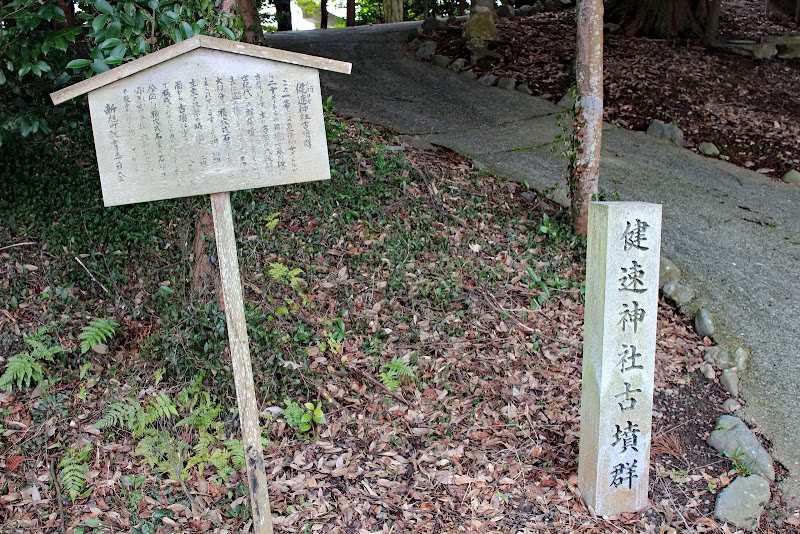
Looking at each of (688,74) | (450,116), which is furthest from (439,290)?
(688,74)

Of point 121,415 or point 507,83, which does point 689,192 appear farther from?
point 121,415

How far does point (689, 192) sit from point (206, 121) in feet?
19.9

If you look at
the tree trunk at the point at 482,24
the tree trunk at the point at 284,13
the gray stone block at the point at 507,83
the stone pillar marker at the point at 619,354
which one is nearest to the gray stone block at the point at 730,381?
the stone pillar marker at the point at 619,354

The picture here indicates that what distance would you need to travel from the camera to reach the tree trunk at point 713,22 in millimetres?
11719

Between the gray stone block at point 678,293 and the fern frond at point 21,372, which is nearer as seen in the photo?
the fern frond at point 21,372

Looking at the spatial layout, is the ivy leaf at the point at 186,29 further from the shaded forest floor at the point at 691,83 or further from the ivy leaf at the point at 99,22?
the shaded forest floor at the point at 691,83

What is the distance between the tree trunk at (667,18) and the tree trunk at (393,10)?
7.32 meters

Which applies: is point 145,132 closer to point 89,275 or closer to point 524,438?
point 89,275

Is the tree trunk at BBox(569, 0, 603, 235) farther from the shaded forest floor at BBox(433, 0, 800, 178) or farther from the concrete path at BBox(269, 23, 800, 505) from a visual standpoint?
the shaded forest floor at BBox(433, 0, 800, 178)

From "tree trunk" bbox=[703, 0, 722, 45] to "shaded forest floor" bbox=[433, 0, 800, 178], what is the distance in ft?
0.86

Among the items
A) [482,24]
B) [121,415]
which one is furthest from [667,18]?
[121,415]

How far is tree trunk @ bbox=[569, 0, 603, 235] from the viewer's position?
5.90m

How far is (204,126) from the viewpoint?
3014 mm

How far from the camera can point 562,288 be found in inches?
229
